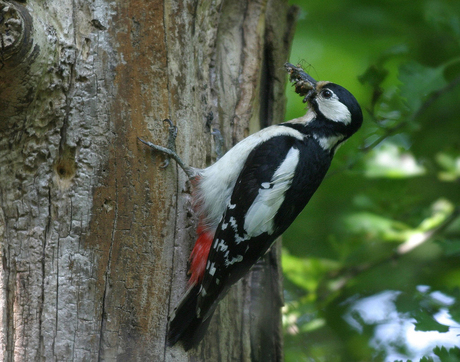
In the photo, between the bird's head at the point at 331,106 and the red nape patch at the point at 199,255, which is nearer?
the red nape patch at the point at 199,255

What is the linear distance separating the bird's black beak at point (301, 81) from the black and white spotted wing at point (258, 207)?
0.47m

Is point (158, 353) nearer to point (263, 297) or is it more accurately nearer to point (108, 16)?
point (263, 297)

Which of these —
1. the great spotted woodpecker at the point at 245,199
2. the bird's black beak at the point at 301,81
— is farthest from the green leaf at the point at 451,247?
the bird's black beak at the point at 301,81

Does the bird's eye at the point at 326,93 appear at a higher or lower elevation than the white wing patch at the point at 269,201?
higher

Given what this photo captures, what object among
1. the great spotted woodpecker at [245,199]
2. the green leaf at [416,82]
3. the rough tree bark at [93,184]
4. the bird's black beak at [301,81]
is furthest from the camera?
the bird's black beak at [301,81]

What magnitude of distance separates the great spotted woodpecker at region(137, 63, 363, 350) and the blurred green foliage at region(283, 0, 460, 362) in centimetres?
29

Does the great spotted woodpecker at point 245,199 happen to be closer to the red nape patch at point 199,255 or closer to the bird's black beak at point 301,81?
the red nape patch at point 199,255

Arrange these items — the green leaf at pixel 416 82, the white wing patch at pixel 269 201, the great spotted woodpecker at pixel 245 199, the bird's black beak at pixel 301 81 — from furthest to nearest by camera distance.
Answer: the bird's black beak at pixel 301 81 < the green leaf at pixel 416 82 < the white wing patch at pixel 269 201 < the great spotted woodpecker at pixel 245 199

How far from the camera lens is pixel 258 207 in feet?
7.82

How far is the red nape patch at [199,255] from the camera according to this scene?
2221 millimetres

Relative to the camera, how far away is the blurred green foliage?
2.82 metres

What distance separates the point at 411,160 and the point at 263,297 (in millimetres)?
1672

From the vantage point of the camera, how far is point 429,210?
3.21 m

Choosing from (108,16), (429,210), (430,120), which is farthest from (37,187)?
(430,120)
